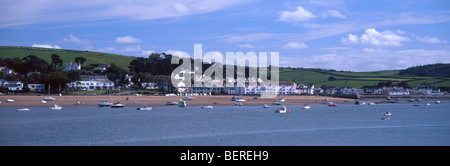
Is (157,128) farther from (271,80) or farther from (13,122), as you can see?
(271,80)

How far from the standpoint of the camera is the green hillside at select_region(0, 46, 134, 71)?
416ft

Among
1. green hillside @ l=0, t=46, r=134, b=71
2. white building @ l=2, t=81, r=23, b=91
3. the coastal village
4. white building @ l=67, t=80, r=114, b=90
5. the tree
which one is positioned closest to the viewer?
white building @ l=2, t=81, r=23, b=91

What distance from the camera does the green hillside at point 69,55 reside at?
127 metres

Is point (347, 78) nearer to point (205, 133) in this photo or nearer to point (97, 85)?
point (97, 85)

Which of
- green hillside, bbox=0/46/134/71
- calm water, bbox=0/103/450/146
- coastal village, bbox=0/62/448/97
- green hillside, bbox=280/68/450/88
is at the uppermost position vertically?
green hillside, bbox=0/46/134/71

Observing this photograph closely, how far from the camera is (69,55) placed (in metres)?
137

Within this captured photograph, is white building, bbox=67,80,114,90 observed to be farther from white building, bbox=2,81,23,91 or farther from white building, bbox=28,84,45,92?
white building, bbox=2,81,23,91

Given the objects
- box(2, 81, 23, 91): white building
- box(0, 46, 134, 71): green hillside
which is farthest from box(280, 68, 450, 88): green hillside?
box(2, 81, 23, 91): white building

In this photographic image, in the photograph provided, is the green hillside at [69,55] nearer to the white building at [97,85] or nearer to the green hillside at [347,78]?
the white building at [97,85]

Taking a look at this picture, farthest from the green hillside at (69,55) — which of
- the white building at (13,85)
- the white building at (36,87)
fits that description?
the white building at (36,87)

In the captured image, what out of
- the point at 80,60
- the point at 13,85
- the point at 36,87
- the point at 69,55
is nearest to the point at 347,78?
the point at 80,60

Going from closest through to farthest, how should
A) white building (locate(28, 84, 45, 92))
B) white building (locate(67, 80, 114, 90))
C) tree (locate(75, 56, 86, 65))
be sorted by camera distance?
white building (locate(28, 84, 45, 92))
white building (locate(67, 80, 114, 90))
tree (locate(75, 56, 86, 65))
